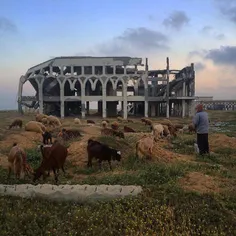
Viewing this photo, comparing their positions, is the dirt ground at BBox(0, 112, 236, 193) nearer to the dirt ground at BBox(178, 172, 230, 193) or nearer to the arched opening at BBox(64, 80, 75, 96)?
the dirt ground at BBox(178, 172, 230, 193)

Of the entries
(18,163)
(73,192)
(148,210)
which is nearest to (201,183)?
(148,210)

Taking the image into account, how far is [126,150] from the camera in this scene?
53.1 ft

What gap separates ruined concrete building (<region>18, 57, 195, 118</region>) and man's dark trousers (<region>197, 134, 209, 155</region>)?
41376mm

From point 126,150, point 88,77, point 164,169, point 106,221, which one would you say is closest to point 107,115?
point 88,77

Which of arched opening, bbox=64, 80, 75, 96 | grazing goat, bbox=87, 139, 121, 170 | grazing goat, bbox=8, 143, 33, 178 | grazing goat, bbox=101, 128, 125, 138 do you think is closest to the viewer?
grazing goat, bbox=8, 143, 33, 178

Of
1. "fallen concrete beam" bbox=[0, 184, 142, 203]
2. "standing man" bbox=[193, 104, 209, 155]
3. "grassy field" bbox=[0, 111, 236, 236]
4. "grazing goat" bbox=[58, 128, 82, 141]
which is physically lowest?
"grassy field" bbox=[0, 111, 236, 236]

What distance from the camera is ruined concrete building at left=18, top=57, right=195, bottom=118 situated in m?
57.7

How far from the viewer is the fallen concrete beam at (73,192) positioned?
27.8 feet

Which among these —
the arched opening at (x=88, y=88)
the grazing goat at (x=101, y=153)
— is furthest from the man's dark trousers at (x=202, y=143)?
the arched opening at (x=88, y=88)

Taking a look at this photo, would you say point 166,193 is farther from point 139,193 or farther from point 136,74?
point 136,74

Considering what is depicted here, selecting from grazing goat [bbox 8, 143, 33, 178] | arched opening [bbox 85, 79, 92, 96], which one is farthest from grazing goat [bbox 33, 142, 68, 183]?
arched opening [bbox 85, 79, 92, 96]

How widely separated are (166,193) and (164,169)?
2.43 meters

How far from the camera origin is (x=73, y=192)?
856cm

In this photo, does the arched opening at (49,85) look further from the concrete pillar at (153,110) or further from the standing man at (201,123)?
the standing man at (201,123)
